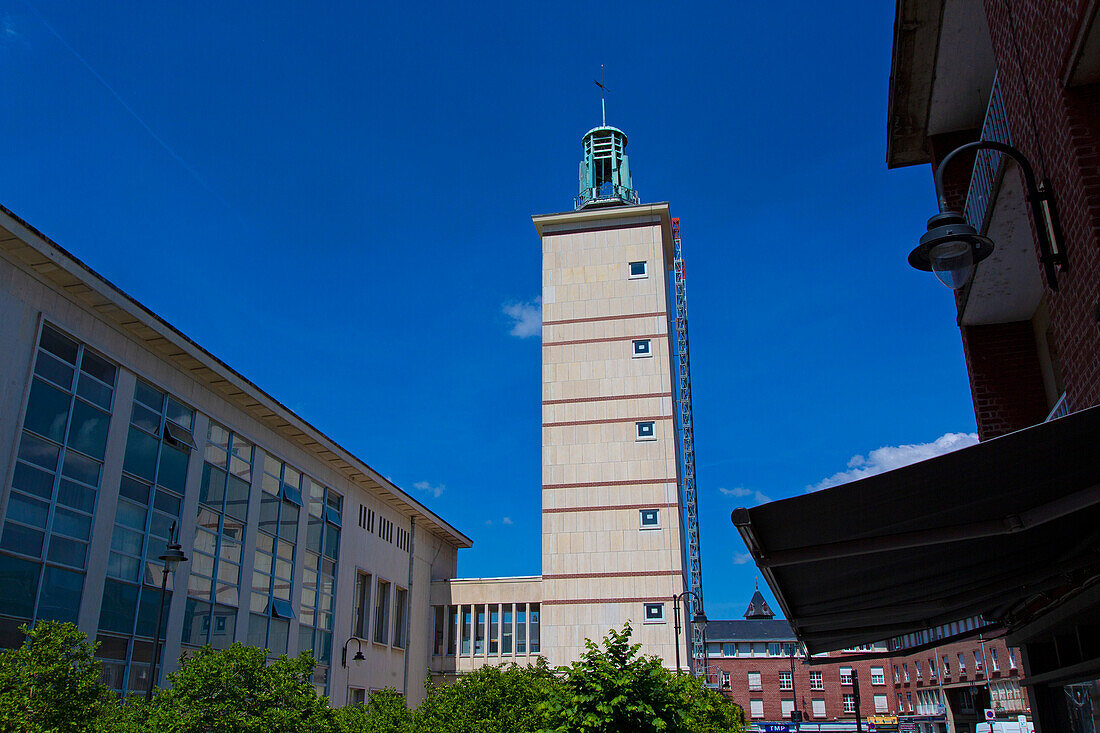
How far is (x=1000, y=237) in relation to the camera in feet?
31.0

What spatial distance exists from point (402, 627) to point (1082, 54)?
41.9m

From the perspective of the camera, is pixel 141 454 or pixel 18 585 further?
pixel 141 454

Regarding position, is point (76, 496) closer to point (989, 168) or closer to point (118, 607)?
point (118, 607)

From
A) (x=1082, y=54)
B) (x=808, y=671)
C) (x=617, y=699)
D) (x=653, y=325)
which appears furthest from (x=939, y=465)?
(x=808, y=671)

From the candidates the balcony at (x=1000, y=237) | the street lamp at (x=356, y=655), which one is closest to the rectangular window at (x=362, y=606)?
the street lamp at (x=356, y=655)

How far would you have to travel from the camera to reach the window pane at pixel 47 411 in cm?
2062

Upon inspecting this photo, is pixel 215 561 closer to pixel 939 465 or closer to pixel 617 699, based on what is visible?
pixel 617 699

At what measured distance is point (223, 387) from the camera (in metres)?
29.3

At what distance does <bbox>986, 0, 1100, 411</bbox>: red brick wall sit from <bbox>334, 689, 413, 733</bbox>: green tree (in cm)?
1565

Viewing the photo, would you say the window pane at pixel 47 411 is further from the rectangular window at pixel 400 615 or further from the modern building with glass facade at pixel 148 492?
the rectangular window at pixel 400 615

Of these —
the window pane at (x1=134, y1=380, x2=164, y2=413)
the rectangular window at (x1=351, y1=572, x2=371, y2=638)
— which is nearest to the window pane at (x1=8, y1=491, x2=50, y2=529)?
the window pane at (x1=134, y1=380, x2=164, y2=413)

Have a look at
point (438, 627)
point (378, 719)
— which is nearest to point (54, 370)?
point (378, 719)

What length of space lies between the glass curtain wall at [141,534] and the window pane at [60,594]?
95 cm

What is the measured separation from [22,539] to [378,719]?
927 cm
